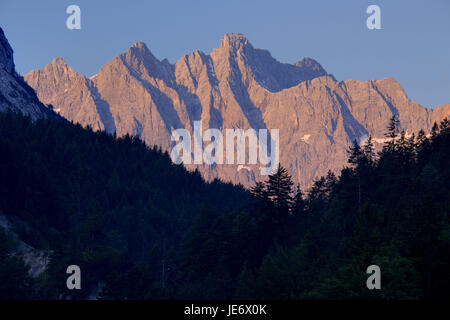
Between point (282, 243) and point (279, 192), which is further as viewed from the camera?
point (279, 192)

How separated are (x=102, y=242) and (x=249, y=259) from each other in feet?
146

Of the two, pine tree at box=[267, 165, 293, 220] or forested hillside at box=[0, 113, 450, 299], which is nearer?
forested hillside at box=[0, 113, 450, 299]

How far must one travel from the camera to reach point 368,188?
436 ft

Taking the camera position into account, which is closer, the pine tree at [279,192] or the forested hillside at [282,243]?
the forested hillside at [282,243]

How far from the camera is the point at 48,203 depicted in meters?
180

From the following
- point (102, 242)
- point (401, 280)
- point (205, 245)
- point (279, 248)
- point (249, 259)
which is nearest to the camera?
point (401, 280)

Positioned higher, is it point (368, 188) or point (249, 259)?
point (368, 188)

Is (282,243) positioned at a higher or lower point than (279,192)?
lower
